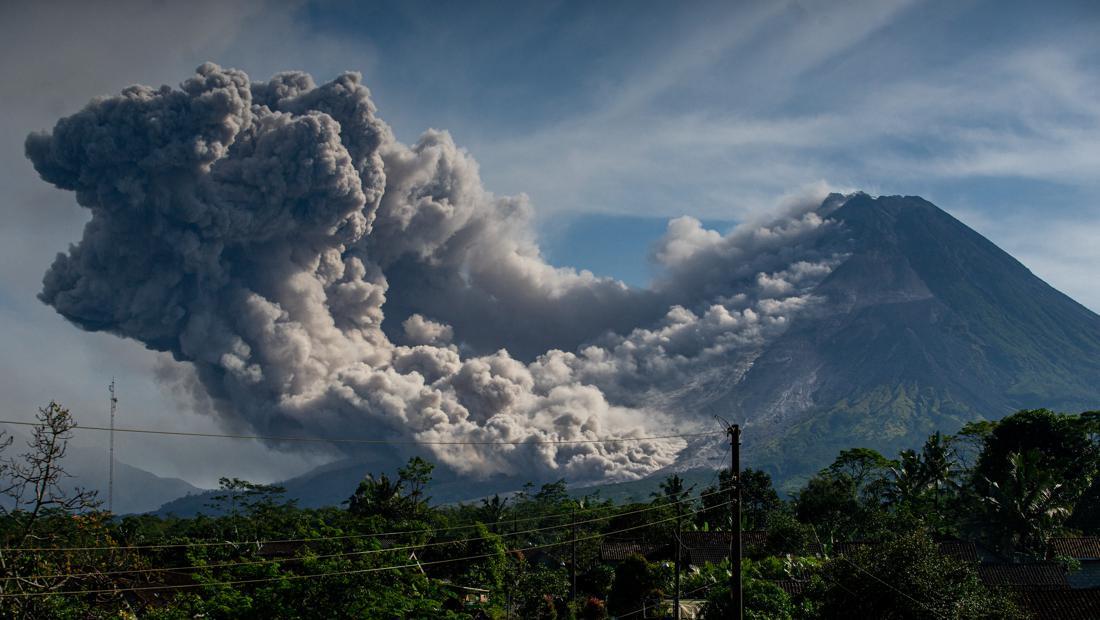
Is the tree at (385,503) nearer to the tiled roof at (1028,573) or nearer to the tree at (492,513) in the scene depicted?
the tree at (492,513)

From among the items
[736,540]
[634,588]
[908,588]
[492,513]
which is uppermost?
[736,540]

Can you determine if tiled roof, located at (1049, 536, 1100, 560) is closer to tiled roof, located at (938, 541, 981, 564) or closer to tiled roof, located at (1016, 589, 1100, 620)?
tiled roof, located at (938, 541, 981, 564)

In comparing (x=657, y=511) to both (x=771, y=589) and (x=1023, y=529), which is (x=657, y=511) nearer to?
(x=1023, y=529)

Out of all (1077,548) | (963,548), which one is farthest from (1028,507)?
(963,548)

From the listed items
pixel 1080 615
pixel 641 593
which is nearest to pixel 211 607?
pixel 641 593

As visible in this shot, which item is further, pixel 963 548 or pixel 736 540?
pixel 963 548

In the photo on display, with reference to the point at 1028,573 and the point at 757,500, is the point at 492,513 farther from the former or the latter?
the point at 1028,573

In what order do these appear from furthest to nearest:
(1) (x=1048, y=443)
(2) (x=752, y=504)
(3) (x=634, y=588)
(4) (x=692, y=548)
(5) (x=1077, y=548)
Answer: (2) (x=752, y=504) < (1) (x=1048, y=443) < (4) (x=692, y=548) < (5) (x=1077, y=548) < (3) (x=634, y=588)

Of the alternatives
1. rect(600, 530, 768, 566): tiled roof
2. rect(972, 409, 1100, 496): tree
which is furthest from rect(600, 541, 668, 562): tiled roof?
rect(972, 409, 1100, 496): tree

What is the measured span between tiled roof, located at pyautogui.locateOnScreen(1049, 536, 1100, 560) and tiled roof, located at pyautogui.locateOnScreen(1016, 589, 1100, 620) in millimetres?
19291

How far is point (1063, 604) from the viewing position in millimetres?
39000

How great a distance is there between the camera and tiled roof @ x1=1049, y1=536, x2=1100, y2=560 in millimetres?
56625

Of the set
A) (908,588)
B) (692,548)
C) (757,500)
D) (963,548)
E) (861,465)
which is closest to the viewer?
(908,588)

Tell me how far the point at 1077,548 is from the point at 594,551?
32873 mm
